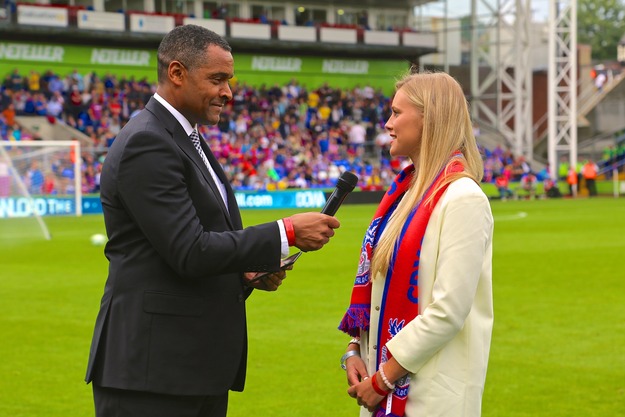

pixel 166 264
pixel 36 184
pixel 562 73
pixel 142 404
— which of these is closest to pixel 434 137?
pixel 166 264

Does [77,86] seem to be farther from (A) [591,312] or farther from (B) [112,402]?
(B) [112,402]

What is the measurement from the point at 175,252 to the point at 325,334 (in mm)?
7770

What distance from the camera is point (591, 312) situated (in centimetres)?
1235

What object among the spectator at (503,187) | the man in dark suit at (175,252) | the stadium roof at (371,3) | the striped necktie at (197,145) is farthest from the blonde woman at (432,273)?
the stadium roof at (371,3)

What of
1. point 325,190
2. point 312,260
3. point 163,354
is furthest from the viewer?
point 325,190

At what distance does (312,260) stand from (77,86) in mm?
26953

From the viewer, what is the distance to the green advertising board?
146 ft

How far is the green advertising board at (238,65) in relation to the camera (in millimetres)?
44406

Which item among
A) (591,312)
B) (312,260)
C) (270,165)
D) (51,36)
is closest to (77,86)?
(51,36)

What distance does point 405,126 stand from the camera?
3893mm

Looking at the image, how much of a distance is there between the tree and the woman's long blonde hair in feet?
372

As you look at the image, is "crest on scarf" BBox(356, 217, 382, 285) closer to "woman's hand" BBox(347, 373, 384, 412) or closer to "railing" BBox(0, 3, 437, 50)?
"woman's hand" BBox(347, 373, 384, 412)

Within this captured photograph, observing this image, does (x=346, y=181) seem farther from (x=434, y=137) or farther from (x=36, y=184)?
(x=36, y=184)

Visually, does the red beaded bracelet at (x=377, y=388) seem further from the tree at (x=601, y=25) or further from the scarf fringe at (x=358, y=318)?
the tree at (x=601, y=25)
